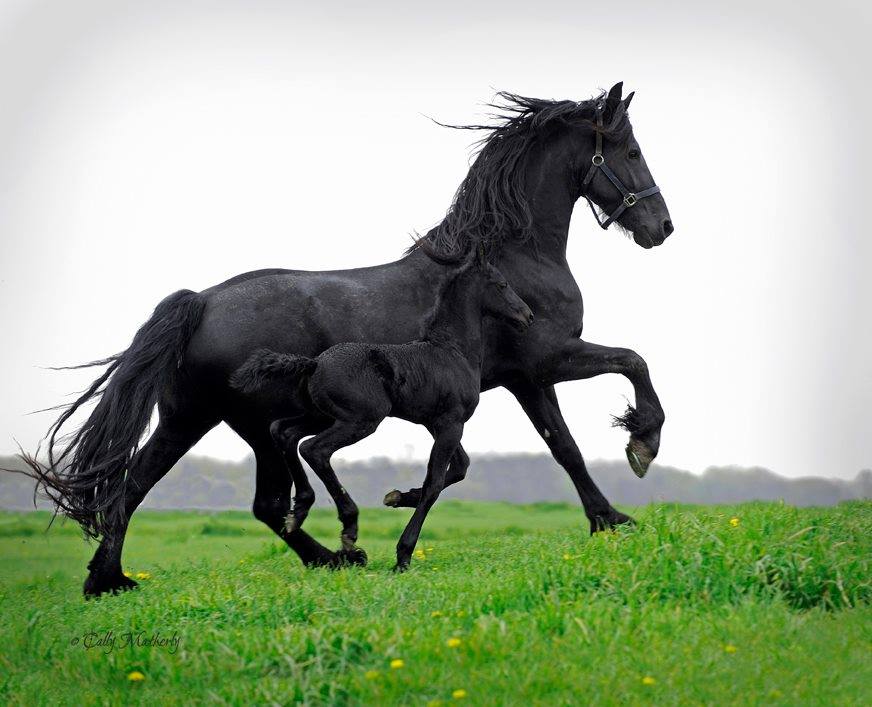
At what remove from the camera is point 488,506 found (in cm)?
1439

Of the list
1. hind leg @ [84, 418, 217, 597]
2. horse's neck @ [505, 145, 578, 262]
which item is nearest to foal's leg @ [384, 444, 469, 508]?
hind leg @ [84, 418, 217, 597]

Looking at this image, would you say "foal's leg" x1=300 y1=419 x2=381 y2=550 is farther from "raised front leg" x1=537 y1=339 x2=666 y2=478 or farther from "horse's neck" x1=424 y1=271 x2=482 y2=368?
"raised front leg" x1=537 y1=339 x2=666 y2=478

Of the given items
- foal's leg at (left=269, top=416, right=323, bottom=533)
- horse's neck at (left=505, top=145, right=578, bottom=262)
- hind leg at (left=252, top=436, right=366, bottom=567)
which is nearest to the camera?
foal's leg at (left=269, top=416, right=323, bottom=533)

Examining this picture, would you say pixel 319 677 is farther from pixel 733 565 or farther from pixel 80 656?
pixel 733 565

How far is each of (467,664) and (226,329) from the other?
11.4 ft

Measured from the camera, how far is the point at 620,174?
8.80 metres

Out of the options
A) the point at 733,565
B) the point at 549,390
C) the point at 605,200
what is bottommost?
the point at 733,565

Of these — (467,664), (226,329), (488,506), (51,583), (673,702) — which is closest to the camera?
(673,702)

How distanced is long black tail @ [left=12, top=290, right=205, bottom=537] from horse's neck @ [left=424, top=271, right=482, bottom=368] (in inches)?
62.7

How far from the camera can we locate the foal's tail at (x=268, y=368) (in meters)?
7.16

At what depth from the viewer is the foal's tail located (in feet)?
23.5

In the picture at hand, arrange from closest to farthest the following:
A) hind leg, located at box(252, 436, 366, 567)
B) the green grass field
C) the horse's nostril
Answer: the green grass field
hind leg, located at box(252, 436, 366, 567)
the horse's nostril

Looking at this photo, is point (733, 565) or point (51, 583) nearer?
point (733, 565)

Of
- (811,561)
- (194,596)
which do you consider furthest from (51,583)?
(811,561)
